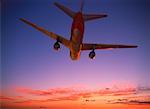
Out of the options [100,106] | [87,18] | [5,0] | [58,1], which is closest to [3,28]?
[5,0]

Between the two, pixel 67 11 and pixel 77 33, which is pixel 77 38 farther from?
pixel 67 11

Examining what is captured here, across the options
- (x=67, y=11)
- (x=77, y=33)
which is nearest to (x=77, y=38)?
(x=77, y=33)

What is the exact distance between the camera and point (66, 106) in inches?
222

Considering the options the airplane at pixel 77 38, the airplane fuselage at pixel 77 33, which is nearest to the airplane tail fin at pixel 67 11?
the airplane at pixel 77 38

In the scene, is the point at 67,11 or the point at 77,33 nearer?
the point at 77,33

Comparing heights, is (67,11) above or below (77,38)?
above

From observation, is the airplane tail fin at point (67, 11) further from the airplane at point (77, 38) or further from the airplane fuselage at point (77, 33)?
the airplane fuselage at point (77, 33)

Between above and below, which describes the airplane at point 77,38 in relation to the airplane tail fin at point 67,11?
below

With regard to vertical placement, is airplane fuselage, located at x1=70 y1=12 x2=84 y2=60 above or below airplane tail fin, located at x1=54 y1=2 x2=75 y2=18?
below

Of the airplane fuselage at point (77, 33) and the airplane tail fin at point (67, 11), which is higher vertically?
the airplane tail fin at point (67, 11)

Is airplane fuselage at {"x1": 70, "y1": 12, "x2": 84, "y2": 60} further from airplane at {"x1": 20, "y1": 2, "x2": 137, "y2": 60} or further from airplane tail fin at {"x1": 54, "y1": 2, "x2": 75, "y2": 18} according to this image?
airplane tail fin at {"x1": 54, "y1": 2, "x2": 75, "y2": 18}

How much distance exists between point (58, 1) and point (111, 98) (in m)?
1.67

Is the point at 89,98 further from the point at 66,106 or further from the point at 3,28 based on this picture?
the point at 3,28

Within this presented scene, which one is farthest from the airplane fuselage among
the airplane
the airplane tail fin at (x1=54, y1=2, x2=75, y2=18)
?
the airplane tail fin at (x1=54, y1=2, x2=75, y2=18)
